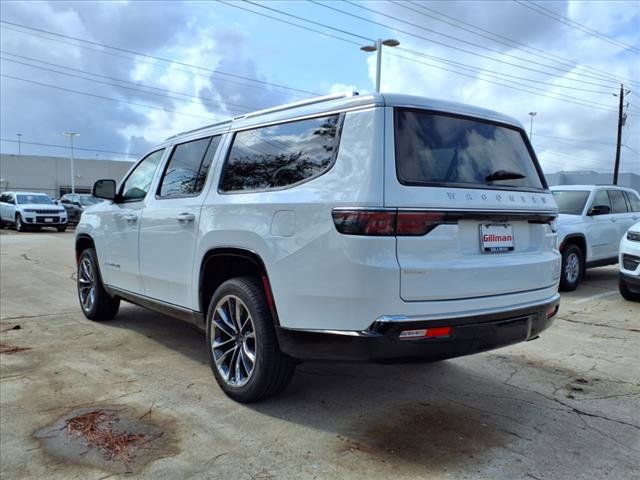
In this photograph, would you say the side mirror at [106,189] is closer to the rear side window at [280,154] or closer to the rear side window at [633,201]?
Answer: the rear side window at [280,154]

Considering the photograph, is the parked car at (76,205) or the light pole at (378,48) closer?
the light pole at (378,48)

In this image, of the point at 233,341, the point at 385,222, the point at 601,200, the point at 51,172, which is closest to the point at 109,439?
the point at 233,341

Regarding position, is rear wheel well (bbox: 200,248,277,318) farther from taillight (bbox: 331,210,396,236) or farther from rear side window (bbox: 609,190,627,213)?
rear side window (bbox: 609,190,627,213)

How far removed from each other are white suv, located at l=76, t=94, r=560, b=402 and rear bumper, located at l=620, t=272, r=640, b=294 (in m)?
4.61

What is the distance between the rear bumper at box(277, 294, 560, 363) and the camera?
3.01 metres

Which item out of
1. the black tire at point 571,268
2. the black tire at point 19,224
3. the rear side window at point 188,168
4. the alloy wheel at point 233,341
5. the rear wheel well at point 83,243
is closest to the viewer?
the alloy wheel at point 233,341

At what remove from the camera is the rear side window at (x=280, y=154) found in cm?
339

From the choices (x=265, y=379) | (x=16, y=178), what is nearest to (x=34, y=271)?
(x=265, y=379)

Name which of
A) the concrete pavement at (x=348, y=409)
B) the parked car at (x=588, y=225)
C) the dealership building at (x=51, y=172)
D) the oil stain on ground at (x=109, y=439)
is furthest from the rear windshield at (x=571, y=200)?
the dealership building at (x=51, y=172)

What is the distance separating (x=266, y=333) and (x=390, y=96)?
1684 mm

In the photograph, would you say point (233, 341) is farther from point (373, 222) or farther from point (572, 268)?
point (572, 268)

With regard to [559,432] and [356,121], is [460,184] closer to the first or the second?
[356,121]

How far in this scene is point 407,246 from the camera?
→ 119 inches

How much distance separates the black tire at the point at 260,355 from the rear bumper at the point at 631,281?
6022 millimetres
